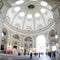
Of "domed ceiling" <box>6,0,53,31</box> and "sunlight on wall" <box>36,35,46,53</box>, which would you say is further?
"sunlight on wall" <box>36,35,46,53</box>

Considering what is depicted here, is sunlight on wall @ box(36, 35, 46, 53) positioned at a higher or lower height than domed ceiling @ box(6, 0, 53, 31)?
lower

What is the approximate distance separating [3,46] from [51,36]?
14195 millimetres

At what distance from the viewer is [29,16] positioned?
47.2 m

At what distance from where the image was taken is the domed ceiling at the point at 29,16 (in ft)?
142

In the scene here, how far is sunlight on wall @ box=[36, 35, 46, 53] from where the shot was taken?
44.7 meters

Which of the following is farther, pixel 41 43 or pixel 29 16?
pixel 29 16

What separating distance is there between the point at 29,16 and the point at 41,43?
30.4ft

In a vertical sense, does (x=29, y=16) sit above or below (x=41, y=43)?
above

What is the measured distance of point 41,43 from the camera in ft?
150

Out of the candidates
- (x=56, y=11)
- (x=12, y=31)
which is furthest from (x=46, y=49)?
(x=56, y=11)

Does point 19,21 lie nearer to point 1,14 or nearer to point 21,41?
point 21,41

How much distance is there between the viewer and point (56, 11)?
61.3 ft

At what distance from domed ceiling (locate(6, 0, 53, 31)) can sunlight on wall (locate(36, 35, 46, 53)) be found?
3.13 meters

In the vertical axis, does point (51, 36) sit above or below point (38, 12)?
below
